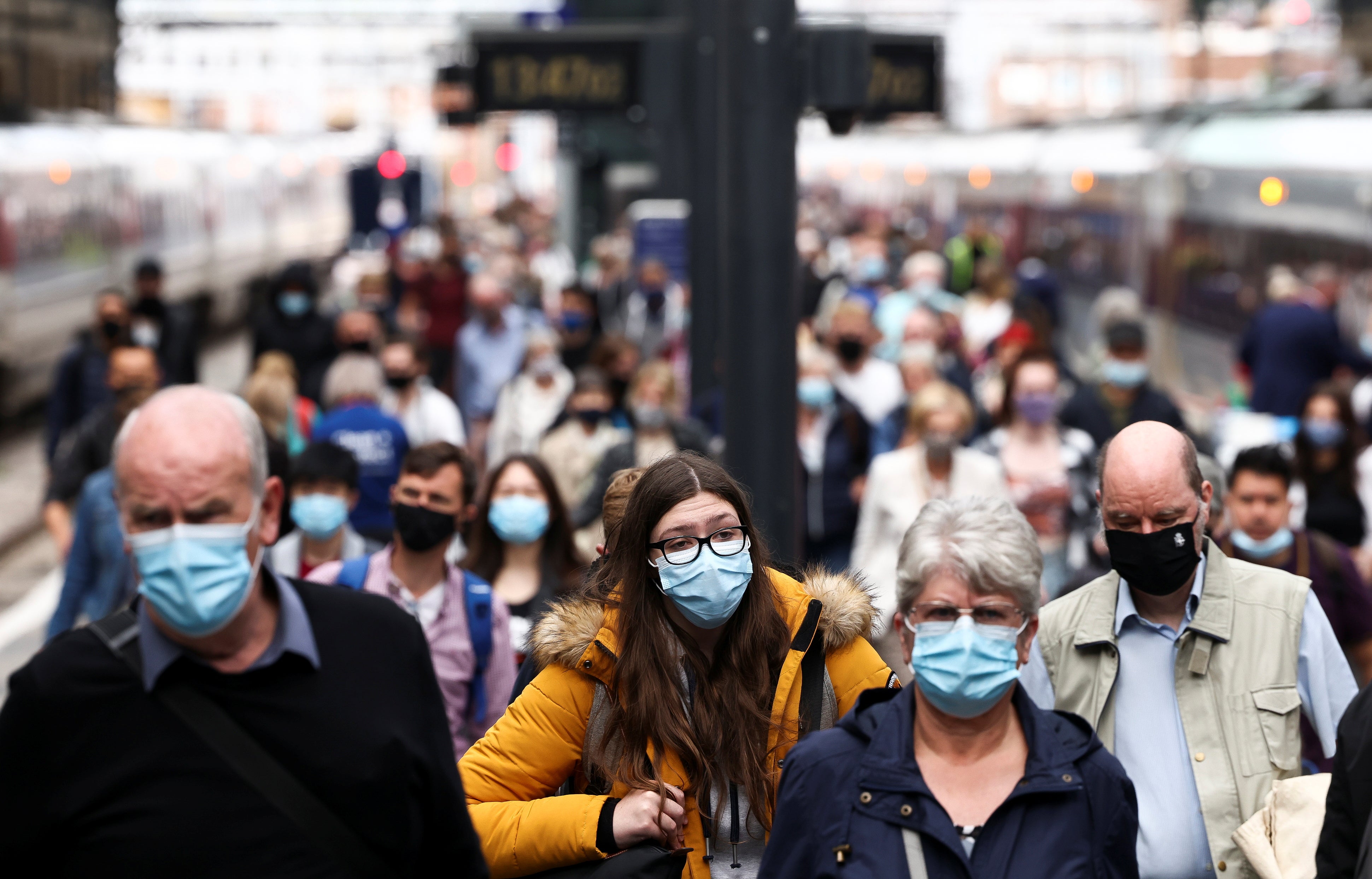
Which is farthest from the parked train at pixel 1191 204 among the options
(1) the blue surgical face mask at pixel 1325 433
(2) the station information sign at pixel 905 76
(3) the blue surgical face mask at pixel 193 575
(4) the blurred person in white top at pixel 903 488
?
(3) the blue surgical face mask at pixel 193 575

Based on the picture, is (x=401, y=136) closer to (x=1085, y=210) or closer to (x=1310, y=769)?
(x=1085, y=210)

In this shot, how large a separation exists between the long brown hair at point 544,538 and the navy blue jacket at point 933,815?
10.6 feet

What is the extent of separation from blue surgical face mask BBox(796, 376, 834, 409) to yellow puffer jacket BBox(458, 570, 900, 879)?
5423 millimetres

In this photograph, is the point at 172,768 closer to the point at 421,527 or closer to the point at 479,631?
the point at 479,631

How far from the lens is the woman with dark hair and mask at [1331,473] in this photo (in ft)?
26.3

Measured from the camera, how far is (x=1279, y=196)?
17.1m

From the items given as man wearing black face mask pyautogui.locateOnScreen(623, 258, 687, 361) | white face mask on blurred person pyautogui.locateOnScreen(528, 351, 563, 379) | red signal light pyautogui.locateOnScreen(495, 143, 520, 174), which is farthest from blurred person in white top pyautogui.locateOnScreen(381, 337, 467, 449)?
red signal light pyautogui.locateOnScreen(495, 143, 520, 174)

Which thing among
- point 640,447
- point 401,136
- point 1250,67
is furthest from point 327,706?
point 1250,67

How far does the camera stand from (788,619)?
3553 millimetres

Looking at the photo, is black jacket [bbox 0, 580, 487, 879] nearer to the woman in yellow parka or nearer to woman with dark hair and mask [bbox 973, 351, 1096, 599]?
the woman in yellow parka

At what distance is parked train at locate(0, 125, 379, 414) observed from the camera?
19781 mm

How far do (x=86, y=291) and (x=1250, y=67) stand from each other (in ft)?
256

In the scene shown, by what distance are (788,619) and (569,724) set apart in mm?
495

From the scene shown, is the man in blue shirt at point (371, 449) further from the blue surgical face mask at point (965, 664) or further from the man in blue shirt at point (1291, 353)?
the man in blue shirt at point (1291, 353)
